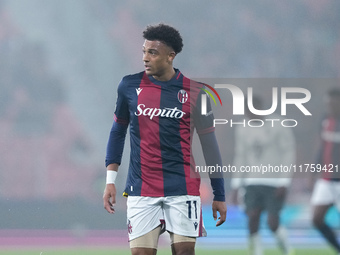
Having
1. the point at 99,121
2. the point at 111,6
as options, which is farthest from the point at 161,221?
the point at 111,6

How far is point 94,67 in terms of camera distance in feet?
51.3

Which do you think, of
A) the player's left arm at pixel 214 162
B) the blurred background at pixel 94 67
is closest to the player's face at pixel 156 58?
the player's left arm at pixel 214 162

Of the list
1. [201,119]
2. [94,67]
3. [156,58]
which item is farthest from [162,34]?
[94,67]

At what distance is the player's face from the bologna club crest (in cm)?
15

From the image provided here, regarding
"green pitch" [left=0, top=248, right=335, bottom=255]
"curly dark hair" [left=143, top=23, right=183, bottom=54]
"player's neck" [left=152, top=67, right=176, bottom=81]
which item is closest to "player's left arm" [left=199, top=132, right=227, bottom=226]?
"player's neck" [left=152, top=67, right=176, bottom=81]

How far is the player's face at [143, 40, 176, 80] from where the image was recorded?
4062 mm

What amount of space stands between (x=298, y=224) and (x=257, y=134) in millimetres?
5019

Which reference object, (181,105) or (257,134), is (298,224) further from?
(181,105)

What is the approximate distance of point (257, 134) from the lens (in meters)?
8.23

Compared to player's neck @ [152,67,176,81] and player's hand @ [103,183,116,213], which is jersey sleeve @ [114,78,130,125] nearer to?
player's neck @ [152,67,176,81]

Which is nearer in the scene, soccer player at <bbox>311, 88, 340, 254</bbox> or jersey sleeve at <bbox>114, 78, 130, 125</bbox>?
jersey sleeve at <bbox>114, 78, 130, 125</bbox>

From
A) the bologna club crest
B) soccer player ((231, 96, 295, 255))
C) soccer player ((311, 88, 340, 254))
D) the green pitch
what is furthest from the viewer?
the green pitch

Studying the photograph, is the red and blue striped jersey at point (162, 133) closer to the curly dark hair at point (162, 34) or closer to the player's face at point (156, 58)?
the player's face at point (156, 58)

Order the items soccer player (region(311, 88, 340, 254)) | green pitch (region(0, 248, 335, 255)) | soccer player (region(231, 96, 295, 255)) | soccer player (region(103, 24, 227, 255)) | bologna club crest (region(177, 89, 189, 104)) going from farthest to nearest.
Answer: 1. green pitch (region(0, 248, 335, 255))
2. soccer player (region(231, 96, 295, 255))
3. soccer player (region(311, 88, 340, 254))
4. bologna club crest (region(177, 89, 189, 104))
5. soccer player (region(103, 24, 227, 255))
